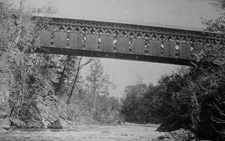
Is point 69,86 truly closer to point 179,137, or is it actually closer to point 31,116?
point 31,116

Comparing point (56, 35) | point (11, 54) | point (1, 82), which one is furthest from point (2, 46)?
point (56, 35)

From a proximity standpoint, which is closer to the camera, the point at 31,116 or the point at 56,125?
the point at 31,116

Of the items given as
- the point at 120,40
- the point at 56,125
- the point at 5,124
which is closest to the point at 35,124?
the point at 56,125

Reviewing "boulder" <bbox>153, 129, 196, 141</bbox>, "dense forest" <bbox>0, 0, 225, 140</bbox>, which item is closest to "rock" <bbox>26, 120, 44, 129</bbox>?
"dense forest" <bbox>0, 0, 225, 140</bbox>

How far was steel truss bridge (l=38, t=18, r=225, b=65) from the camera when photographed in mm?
17969

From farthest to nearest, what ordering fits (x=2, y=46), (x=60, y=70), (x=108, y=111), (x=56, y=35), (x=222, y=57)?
(x=108, y=111)
(x=60, y=70)
(x=56, y=35)
(x=2, y=46)
(x=222, y=57)

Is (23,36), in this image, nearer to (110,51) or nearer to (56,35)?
(56,35)

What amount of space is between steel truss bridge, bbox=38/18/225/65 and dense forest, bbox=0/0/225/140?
1300mm

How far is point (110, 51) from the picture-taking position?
18125 mm

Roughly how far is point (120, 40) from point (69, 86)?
49.0ft

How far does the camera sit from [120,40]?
59.8 ft

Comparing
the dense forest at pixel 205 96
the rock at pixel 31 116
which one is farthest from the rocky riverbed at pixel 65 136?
the dense forest at pixel 205 96

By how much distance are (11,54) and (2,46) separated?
23.5 inches

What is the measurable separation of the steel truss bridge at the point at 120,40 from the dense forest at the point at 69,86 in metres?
1.30
